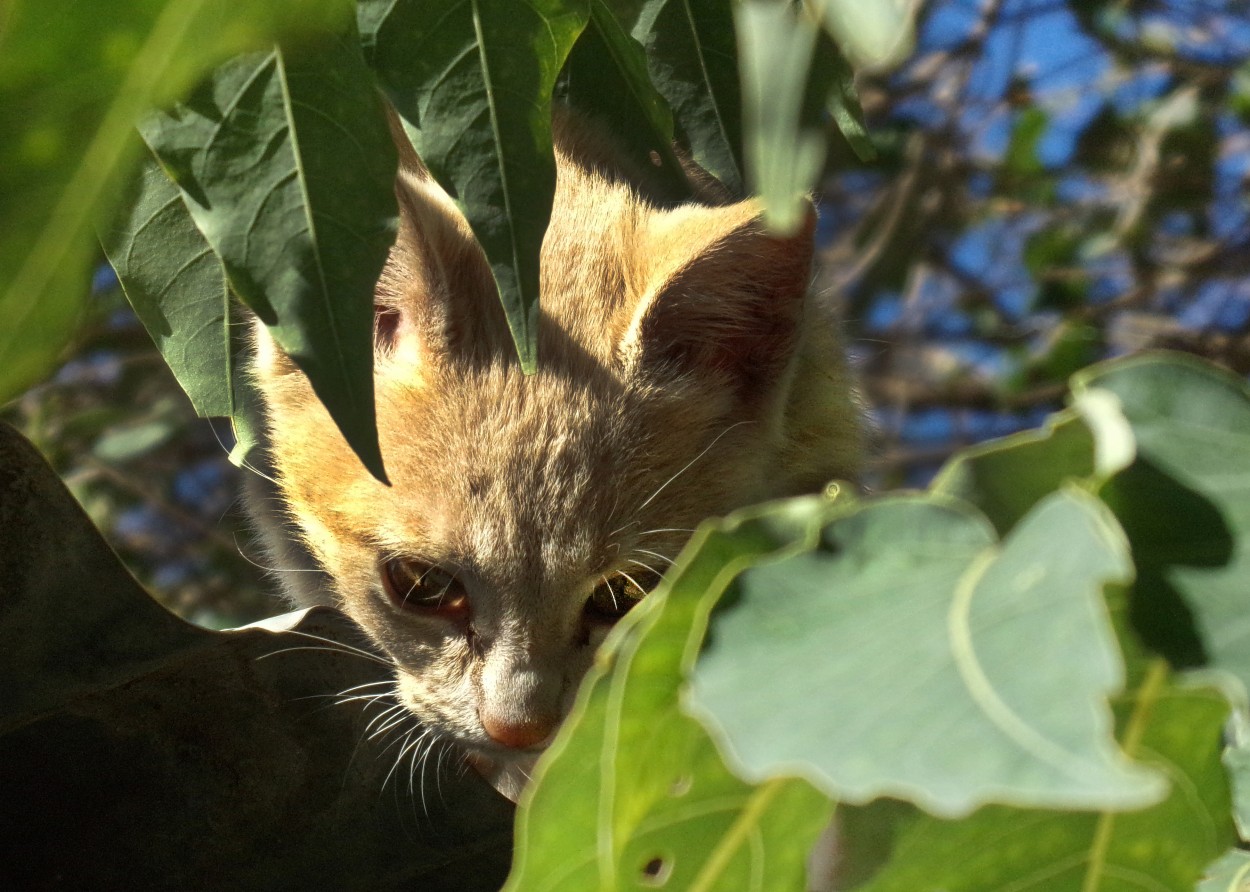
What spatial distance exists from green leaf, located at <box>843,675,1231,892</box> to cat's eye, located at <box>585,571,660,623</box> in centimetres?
122

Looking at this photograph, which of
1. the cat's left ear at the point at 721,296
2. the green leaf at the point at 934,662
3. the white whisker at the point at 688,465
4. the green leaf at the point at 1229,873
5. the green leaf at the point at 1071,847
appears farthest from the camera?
the white whisker at the point at 688,465

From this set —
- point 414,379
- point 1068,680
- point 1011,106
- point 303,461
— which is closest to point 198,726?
point 1068,680

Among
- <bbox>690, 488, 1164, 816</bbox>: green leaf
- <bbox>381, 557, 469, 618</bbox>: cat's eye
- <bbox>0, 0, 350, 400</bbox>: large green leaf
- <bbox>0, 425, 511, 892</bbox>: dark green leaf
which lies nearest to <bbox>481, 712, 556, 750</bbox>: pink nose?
<bbox>381, 557, 469, 618</bbox>: cat's eye

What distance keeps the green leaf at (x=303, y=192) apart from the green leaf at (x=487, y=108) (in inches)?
1.2

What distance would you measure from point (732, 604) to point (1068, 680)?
0.52 feet

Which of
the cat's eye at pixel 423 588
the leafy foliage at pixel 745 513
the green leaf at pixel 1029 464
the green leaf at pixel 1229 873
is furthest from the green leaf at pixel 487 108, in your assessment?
the cat's eye at pixel 423 588

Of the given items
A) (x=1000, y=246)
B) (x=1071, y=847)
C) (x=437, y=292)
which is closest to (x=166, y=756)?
(x=1071, y=847)

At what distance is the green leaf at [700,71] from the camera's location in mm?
1361

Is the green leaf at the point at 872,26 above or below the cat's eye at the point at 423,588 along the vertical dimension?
above

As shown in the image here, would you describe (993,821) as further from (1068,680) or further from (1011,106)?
(1011,106)

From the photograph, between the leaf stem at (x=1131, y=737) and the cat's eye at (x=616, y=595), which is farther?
the cat's eye at (x=616, y=595)

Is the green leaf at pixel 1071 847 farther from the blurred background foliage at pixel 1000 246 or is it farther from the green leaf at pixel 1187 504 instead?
the blurred background foliage at pixel 1000 246

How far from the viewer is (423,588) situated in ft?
6.70

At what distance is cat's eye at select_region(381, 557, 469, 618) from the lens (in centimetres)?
202
